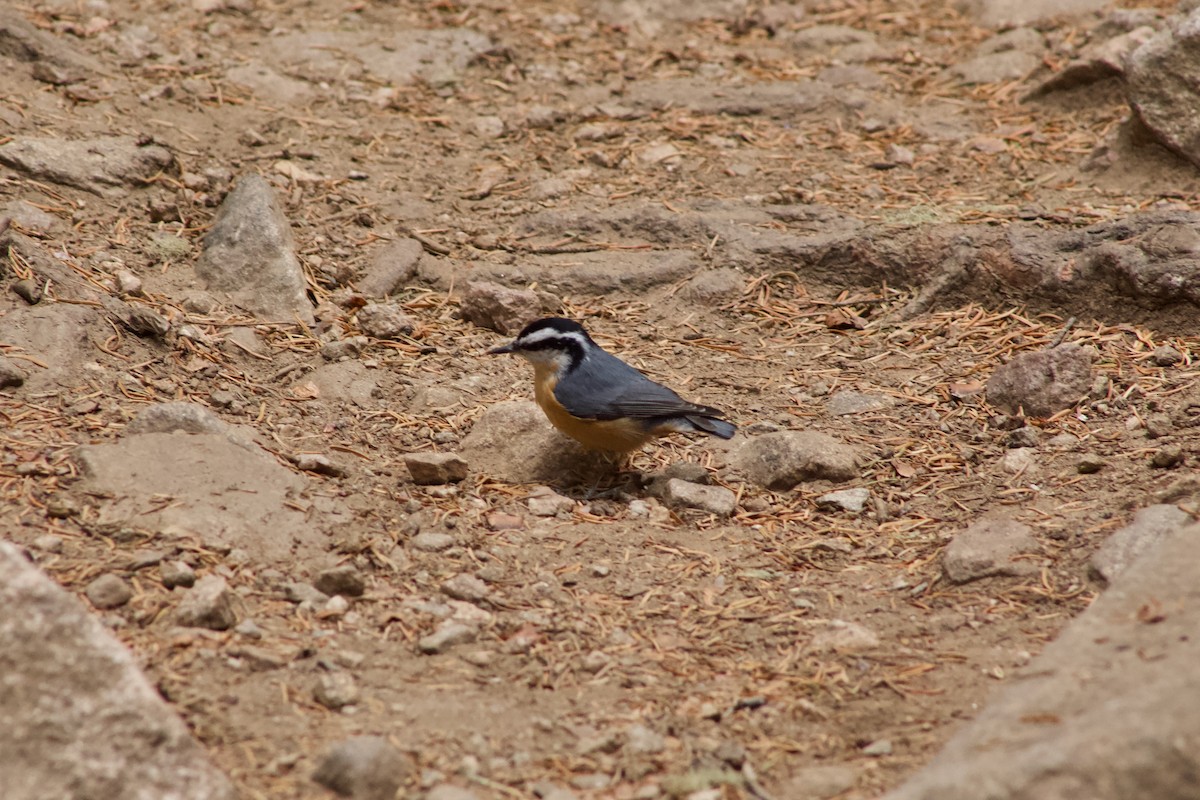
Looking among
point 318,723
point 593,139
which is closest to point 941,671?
point 318,723

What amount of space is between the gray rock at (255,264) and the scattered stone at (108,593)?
2707mm

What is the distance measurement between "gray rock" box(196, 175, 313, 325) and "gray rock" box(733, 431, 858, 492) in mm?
2608

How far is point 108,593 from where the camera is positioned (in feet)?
13.0

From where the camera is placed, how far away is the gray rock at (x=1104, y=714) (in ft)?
9.34

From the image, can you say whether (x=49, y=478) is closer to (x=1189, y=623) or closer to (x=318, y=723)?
(x=318, y=723)

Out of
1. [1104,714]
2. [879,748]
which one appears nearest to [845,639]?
[879,748]

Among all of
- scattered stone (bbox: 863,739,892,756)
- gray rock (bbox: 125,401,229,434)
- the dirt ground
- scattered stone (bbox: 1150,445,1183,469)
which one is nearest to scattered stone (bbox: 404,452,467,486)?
the dirt ground

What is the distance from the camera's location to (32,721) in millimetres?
3066

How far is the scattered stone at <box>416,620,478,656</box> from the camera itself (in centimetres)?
409

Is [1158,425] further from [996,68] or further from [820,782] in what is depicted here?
[996,68]

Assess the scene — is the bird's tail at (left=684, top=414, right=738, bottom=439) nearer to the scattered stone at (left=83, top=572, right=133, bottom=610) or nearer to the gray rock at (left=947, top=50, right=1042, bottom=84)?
the scattered stone at (left=83, top=572, right=133, bottom=610)

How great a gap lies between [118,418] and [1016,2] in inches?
314

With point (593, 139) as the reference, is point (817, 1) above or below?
above

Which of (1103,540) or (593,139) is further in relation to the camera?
(593,139)
